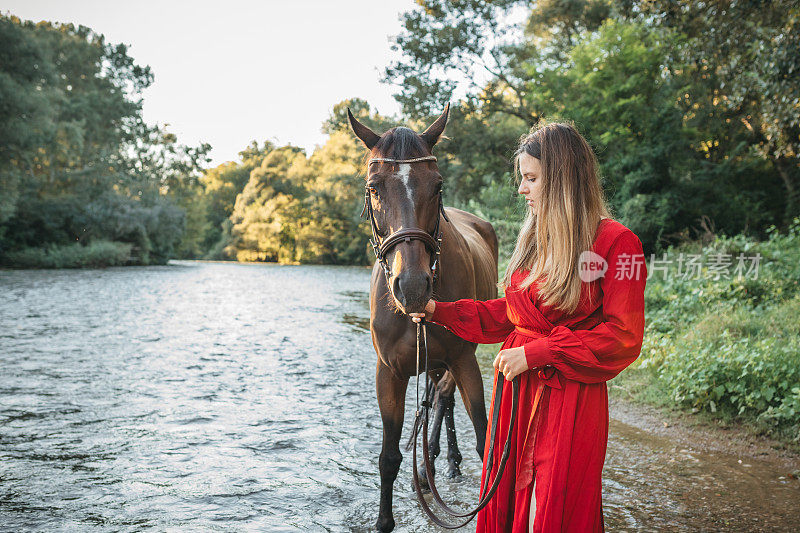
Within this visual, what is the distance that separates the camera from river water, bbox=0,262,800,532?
12.5 feet

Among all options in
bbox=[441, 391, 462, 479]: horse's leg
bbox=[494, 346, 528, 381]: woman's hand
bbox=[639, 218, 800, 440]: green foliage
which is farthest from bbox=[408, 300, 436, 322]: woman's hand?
bbox=[639, 218, 800, 440]: green foliage

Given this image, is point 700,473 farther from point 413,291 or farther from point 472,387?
point 413,291

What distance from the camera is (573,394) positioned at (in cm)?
193

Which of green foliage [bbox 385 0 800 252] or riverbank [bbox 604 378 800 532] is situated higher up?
green foliage [bbox 385 0 800 252]

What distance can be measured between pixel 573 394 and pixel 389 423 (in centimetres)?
165

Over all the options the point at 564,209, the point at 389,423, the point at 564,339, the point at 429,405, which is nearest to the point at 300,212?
the point at 389,423

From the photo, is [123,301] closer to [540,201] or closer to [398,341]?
[398,341]

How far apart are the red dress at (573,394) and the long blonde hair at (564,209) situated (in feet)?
0.17

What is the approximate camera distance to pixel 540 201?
2086 mm

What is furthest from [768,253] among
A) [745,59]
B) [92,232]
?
[92,232]

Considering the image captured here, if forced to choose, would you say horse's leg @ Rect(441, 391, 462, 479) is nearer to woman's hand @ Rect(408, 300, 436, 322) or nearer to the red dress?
woman's hand @ Rect(408, 300, 436, 322)

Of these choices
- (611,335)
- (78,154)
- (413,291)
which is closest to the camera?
(611,335)

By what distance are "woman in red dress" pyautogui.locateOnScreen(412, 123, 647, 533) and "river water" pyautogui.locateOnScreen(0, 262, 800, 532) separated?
6.57 ft

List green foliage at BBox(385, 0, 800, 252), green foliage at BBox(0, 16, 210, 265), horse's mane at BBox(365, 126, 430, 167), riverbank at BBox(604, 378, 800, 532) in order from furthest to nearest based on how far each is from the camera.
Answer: green foliage at BBox(0, 16, 210, 265) < green foliage at BBox(385, 0, 800, 252) < riverbank at BBox(604, 378, 800, 532) < horse's mane at BBox(365, 126, 430, 167)
